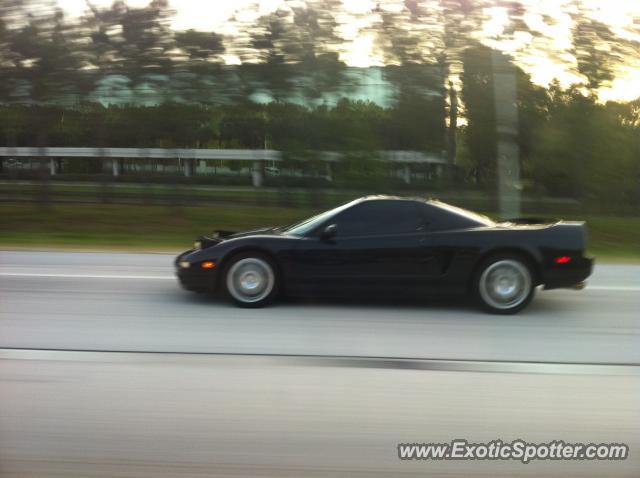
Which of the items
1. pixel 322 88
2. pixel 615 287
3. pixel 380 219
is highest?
pixel 322 88

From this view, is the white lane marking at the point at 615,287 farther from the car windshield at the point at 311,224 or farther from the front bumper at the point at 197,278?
the front bumper at the point at 197,278

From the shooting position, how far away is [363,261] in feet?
22.4

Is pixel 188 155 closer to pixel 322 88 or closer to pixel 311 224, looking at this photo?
pixel 322 88

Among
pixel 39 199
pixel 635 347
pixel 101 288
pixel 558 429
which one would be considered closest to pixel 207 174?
pixel 39 199

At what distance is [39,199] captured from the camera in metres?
21.0

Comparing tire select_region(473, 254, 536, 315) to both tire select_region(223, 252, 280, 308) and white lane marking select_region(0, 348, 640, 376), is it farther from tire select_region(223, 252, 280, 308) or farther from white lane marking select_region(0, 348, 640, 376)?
tire select_region(223, 252, 280, 308)

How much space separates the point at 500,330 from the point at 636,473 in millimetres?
3040

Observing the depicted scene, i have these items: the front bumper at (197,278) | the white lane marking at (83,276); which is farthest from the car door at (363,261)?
the white lane marking at (83,276)

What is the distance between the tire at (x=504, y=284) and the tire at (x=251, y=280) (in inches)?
83.5

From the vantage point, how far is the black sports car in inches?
267

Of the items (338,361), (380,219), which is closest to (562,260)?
(380,219)

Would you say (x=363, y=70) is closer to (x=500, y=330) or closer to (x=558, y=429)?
(x=500, y=330)

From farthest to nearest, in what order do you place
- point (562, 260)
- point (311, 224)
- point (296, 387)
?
point (311, 224) → point (562, 260) → point (296, 387)

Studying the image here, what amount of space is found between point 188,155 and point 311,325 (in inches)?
600
